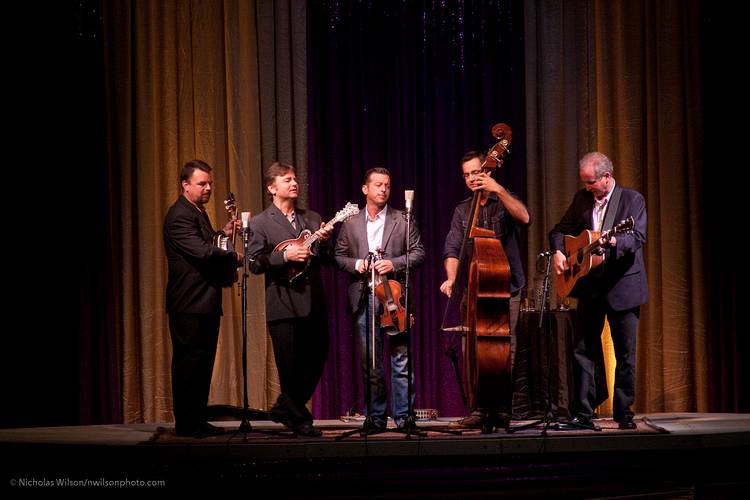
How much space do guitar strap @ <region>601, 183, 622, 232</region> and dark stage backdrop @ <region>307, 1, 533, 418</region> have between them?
2.06m

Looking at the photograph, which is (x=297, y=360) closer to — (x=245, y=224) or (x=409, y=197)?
(x=245, y=224)

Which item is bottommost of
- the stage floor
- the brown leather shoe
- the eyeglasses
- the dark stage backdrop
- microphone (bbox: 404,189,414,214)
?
the stage floor

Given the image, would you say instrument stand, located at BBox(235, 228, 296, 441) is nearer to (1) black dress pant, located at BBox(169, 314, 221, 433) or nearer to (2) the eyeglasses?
(1) black dress pant, located at BBox(169, 314, 221, 433)

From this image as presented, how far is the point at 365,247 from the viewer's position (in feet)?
18.7

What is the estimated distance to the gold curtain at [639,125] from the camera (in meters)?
7.14

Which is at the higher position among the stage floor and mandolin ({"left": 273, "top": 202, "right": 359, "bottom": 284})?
mandolin ({"left": 273, "top": 202, "right": 359, "bottom": 284})

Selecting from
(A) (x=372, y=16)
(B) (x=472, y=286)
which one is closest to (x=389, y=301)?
(B) (x=472, y=286)

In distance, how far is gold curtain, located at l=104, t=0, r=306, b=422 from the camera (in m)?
6.92

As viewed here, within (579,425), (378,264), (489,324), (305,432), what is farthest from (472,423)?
(378,264)

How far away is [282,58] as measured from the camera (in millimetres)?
7137

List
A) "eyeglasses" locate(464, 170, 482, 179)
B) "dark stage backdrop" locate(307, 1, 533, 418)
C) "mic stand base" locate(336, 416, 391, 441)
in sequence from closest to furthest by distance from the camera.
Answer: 1. "mic stand base" locate(336, 416, 391, 441)
2. "eyeglasses" locate(464, 170, 482, 179)
3. "dark stage backdrop" locate(307, 1, 533, 418)

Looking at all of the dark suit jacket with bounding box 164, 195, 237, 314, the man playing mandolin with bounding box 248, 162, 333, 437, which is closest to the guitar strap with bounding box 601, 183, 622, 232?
the man playing mandolin with bounding box 248, 162, 333, 437

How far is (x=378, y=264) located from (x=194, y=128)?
2.61 meters

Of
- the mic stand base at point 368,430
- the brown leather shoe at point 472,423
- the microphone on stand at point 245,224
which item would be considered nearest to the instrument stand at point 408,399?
the mic stand base at point 368,430
